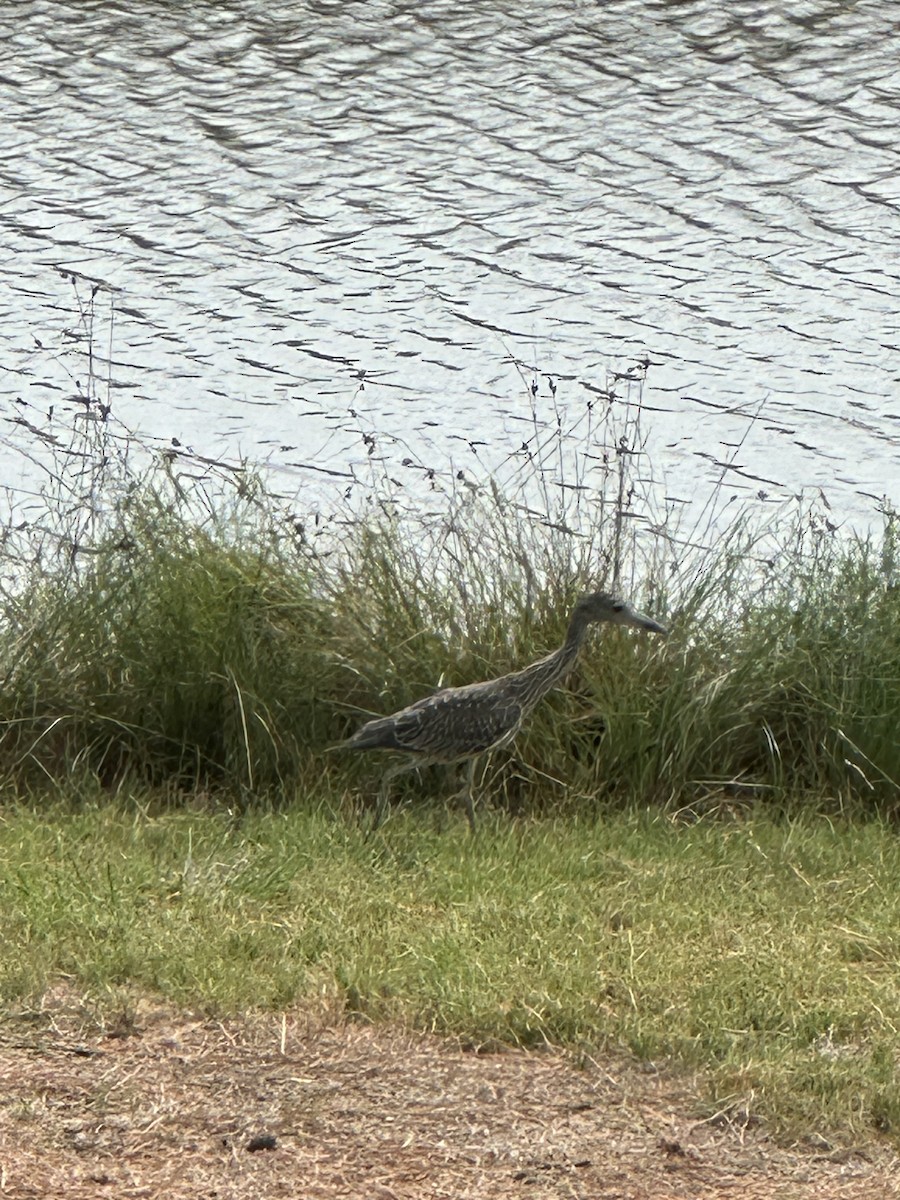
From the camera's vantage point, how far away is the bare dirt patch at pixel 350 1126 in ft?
13.4

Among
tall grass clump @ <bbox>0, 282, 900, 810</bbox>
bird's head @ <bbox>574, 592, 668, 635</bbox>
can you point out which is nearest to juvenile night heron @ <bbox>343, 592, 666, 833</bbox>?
bird's head @ <bbox>574, 592, 668, 635</bbox>

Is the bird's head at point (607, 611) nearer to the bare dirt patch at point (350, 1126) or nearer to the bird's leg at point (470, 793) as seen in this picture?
the bird's leg at point (470, 793)

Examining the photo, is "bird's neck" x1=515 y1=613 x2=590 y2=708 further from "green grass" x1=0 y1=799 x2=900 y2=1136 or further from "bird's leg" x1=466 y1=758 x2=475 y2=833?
"green grass" x1=0 y1=799 x2=900 y2=1136

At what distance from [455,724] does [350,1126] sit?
1820 millimetres

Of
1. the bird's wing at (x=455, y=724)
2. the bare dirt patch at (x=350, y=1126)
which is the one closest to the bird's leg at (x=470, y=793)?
the bird's wing at (x=455, y=724)

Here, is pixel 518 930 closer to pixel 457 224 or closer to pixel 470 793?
pixel 470 793

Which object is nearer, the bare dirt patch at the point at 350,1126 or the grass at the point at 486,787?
the bare dirt patch at the point at 350,1126

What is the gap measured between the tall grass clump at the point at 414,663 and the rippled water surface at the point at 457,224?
197cm

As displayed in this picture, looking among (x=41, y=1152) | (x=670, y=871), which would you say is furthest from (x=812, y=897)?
(x=41, y=1152)

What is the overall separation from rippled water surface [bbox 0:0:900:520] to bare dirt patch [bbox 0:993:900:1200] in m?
4.73

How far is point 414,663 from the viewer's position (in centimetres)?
672

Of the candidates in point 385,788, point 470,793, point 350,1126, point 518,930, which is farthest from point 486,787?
point 350,1126

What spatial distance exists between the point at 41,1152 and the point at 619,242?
8524 mm

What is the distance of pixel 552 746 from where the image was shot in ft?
21.6
